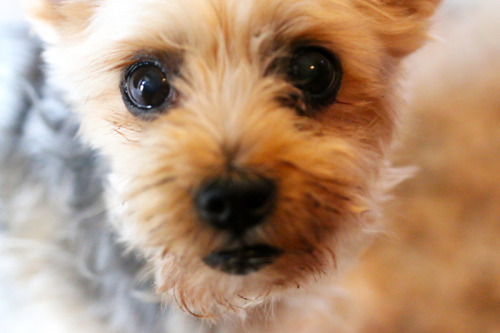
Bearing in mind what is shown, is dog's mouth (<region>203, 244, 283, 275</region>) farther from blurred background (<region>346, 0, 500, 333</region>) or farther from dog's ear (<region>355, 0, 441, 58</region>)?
blurred background (<region>346, 0, 500, 333</region>)

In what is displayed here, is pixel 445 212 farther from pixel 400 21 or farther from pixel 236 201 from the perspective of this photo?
pixel 236 201

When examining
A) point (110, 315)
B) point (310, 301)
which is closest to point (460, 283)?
point (310, 301)

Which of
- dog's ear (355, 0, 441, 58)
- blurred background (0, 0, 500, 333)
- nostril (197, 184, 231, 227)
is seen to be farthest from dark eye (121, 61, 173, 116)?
blurred background (0, 0, 500, 333)

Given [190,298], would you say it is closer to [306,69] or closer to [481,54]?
[306,69]

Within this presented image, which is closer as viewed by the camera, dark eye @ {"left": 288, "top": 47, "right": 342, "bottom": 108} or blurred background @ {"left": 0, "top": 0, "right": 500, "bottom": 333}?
dark eye @ {"left": 288, "top": 47, "right": 342, "bottom": 108}

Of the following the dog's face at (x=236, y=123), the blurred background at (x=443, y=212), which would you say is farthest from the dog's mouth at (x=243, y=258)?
the blurred background at (x=443, y=212)

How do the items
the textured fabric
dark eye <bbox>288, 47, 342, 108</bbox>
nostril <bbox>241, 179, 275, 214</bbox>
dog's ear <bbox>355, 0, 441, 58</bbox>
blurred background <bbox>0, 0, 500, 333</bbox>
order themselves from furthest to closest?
blurred background <bbox>0, 0, 500, 333</bbox>, the textured fabric, dog's ear <bbox>355, 0, 441, 58</bbox>, dark eye <bbox>288, 47, 342, 108</bbox>, nostril <bbox>241, 179, 275, 214</bbox>

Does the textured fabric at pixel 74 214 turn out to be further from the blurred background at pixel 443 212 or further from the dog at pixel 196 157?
the blurred background at pixel 443 212
